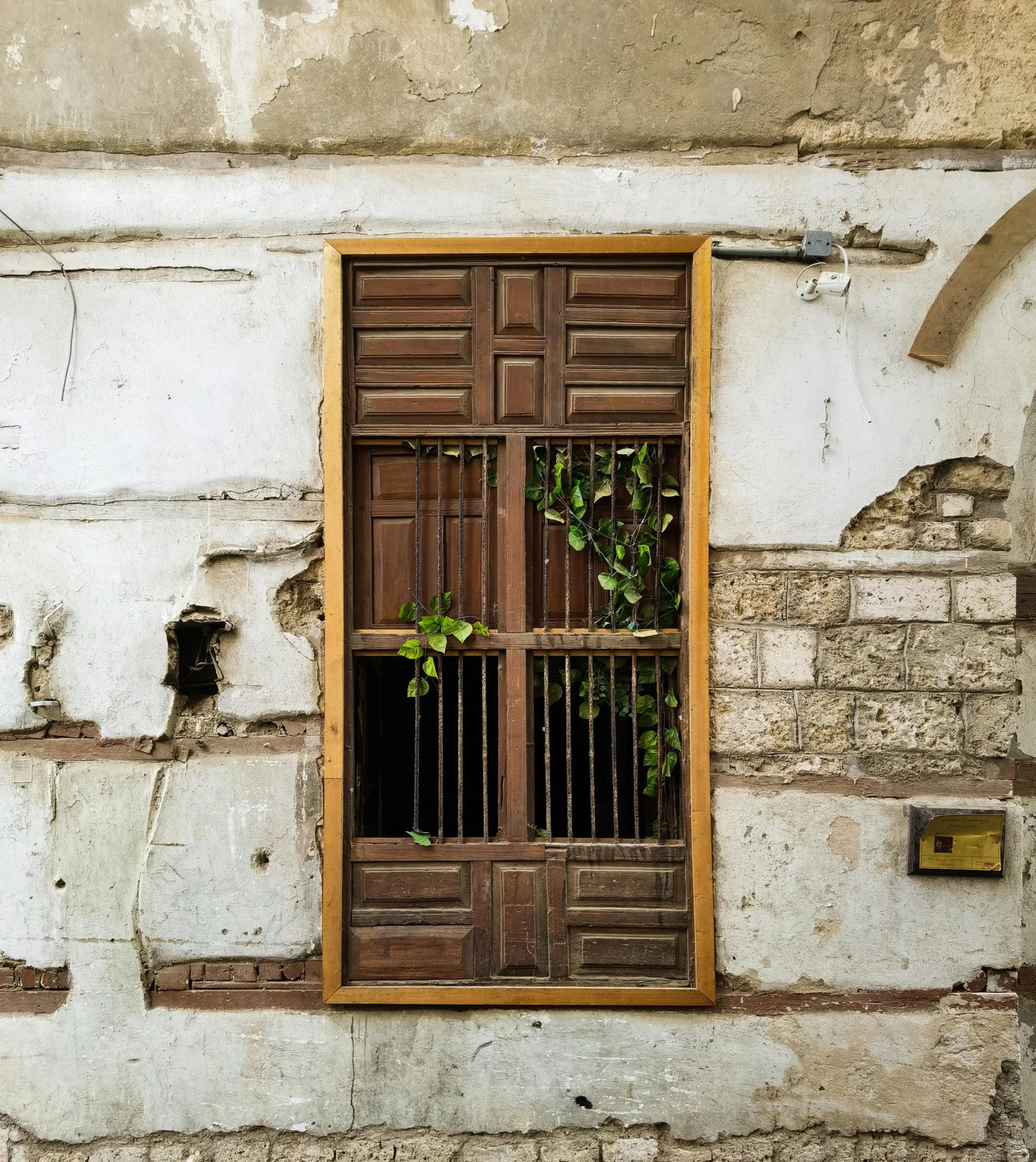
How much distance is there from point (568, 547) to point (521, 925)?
130 centimetres

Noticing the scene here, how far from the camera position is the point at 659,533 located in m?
2.69

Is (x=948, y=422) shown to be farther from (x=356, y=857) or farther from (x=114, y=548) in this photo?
(x=114, y=548)

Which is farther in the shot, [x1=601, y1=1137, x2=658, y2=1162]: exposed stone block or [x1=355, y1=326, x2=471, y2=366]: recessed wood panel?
[x1=355, y1=326, x2=471, y2=366]: recessed wood panel

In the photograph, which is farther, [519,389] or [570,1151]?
[519,389]

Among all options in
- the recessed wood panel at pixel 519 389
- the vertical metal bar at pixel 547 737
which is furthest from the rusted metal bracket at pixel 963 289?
the vertical metal bar at pixel 547 737

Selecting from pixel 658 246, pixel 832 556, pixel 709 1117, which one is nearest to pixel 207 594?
pixel 658 246

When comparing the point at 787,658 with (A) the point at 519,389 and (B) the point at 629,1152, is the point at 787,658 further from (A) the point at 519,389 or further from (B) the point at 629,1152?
(B) the point at 629,1152

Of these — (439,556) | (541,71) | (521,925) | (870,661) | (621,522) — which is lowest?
(521,925)

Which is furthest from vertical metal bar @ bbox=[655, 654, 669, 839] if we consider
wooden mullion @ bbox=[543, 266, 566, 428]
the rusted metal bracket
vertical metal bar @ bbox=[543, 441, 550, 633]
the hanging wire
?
the hanging wire

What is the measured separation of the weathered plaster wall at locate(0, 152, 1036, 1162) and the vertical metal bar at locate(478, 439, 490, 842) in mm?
584

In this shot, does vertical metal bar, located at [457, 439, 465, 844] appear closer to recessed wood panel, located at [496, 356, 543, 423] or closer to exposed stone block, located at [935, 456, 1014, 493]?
recessed wood panel, located at [496, 356, 543, 423]

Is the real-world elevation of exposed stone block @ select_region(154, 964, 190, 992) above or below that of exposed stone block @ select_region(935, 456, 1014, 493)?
below

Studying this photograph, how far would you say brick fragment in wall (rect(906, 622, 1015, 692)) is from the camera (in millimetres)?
2652

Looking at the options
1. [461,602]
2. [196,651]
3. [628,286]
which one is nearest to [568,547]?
[461,602]
